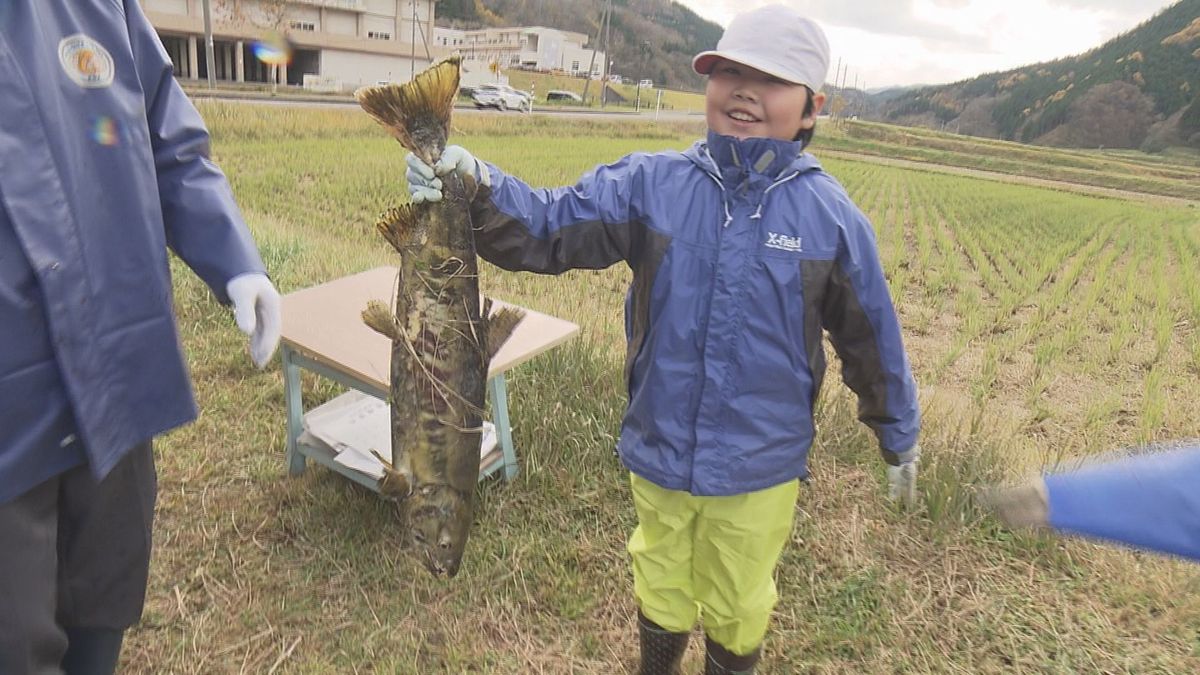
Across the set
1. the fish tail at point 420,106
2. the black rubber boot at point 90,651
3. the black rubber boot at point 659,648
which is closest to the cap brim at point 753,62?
the fish tail at point 420,106

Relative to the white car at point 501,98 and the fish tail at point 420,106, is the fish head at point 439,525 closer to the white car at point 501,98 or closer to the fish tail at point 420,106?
the fish tail at point 420,106

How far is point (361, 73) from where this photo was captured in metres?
9.61

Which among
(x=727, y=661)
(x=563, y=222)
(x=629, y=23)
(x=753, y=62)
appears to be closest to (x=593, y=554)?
(x=727, y=661)

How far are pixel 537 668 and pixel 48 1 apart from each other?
2337 mm

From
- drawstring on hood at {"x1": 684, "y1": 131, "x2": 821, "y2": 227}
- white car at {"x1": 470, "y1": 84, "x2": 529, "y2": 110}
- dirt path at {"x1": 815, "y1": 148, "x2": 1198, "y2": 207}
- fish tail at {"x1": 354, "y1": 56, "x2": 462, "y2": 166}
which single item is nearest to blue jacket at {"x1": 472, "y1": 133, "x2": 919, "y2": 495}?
drawstring on hood at {"x1": 684, "y1": 131, "x2": 821, "y2": 227}

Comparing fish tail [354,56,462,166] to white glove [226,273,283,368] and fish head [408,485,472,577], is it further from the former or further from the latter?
fish head [408,485,472,577]

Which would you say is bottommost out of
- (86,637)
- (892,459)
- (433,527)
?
(86,637)

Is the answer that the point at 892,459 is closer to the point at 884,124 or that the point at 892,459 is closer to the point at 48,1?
the point at 48,1

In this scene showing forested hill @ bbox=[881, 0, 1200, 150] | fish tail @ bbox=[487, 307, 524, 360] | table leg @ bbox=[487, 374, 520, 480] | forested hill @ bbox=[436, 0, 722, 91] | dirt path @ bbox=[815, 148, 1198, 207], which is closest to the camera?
fish tail @ bbox=[487, 307, 524, 360]

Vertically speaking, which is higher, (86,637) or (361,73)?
(361,73)

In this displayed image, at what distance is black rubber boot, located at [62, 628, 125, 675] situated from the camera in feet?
5.88

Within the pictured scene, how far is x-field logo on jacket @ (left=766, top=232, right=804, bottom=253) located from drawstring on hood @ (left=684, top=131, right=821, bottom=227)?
67 mm

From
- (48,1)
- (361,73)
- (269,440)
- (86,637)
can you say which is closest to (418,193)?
(48,1)

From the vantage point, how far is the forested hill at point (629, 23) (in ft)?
32.8
